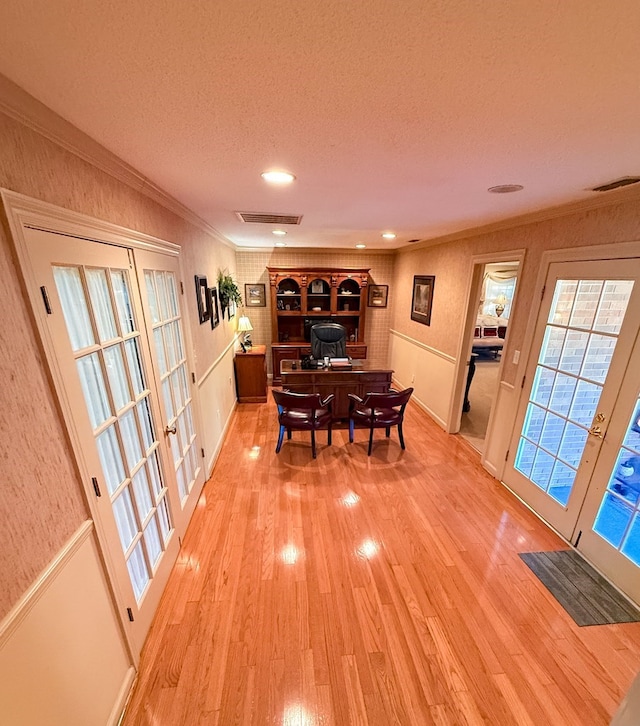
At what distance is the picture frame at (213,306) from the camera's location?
3145 mm

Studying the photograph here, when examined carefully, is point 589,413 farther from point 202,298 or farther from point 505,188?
point 202,298

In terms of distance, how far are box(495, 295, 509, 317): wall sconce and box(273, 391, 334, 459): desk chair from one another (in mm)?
6426

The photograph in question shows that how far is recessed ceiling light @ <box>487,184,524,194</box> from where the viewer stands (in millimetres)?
1689

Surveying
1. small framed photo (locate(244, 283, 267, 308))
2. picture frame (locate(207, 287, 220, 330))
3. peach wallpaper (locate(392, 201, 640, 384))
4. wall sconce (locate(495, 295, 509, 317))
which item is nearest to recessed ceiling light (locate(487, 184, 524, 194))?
peach wallpaper (locate(392, 201, 640, 384))

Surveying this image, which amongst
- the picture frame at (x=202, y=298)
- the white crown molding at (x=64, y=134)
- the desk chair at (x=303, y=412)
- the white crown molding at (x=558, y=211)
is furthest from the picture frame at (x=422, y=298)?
the white crown molding at (x=64, y=134)

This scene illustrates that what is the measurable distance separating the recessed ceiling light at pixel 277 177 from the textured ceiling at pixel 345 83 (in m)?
0.08

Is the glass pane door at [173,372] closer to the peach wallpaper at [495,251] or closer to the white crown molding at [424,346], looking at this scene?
the peach wallpaper at [495,251]

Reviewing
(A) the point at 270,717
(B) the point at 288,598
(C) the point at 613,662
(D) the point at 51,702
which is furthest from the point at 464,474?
(D) the point at 51,702

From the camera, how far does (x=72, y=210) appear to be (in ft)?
3.76

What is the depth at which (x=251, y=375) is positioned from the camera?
455 cm

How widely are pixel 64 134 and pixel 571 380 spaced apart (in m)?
3.14

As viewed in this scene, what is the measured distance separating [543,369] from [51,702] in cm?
327

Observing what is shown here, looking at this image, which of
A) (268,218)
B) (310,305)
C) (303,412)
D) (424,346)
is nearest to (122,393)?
(268,218)

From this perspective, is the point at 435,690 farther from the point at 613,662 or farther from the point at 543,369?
the point at 543,369
